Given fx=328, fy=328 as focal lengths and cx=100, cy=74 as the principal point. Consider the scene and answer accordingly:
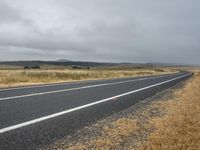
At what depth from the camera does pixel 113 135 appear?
7.10 m

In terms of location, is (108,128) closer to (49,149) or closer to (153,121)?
(153,121)

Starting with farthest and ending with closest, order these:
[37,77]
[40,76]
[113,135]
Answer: [40,76]
[37,77]
[113,135]

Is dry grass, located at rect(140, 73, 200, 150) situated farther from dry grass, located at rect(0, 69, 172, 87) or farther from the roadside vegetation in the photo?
dry grass, located at rect(0, 69, 172, 87)

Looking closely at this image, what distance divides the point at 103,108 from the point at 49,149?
19.0 ft

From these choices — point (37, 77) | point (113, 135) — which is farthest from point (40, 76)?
point (113, 135)

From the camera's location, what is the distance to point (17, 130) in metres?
7.12

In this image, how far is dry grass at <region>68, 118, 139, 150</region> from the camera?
240 inches

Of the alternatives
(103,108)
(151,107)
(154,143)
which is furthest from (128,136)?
(151,107)

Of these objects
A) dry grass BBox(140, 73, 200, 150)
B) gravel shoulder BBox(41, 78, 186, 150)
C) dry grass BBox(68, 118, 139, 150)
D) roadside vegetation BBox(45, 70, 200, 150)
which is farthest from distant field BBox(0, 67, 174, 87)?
dry grass BBox(68, 118, 139, 150)

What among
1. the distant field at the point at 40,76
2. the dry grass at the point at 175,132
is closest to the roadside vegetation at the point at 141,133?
the dry grass at the point at 175,132

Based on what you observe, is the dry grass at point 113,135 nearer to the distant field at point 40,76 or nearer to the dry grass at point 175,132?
the dry grass at point 175,132

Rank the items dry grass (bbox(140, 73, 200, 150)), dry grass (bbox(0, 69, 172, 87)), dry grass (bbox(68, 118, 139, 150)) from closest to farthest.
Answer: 1. dry grass (bbox(68, 118, 139, 150))
2. dry grass (bbox(140, 73, 200, 150))
3. dry grass (bbox(0, 69, 172, 87))

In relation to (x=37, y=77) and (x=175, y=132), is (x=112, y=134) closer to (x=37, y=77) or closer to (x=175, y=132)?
(x=175, y=132)

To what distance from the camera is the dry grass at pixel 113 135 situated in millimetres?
6084
